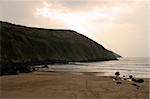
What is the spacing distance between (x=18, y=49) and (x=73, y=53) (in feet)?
139

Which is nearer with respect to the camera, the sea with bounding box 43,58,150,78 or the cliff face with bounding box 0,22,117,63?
the sea with bounding box 43,58,150,78

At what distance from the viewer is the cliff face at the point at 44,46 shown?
257 feet

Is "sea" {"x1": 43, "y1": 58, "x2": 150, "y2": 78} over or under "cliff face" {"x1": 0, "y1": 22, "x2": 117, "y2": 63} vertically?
under

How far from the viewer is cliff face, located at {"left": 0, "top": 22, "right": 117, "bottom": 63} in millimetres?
78363

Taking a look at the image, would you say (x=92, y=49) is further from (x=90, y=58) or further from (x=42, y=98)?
(x=42, y=98)

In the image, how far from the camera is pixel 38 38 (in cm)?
10712

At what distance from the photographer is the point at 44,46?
4045 inches

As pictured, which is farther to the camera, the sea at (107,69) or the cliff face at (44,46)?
the cliff face at (44,46)

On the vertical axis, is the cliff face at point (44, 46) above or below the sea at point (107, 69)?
above

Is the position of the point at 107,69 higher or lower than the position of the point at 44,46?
lower

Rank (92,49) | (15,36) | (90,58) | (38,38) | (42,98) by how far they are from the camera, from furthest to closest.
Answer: (92,49)
(90,58)
(38,38)
(15,36)
(42,98)

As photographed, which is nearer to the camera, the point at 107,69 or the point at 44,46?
the point at 107,69

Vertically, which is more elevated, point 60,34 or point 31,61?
point 60,34

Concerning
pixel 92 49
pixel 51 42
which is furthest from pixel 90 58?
pixel 51 42
